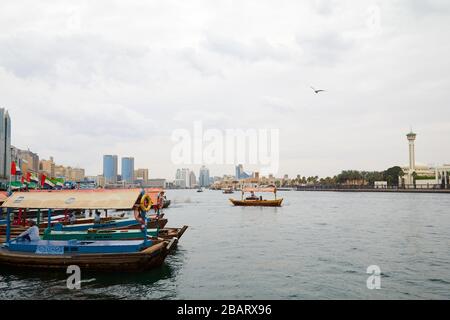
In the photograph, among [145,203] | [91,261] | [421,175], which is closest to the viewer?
[91,261]

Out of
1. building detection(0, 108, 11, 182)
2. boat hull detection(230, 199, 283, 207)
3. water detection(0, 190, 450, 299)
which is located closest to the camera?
water detection(0, 190, 450, 299)

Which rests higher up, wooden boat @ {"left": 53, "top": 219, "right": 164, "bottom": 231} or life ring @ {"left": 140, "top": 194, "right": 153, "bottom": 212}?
life ring @ {"left": 140, "top": 194, "right": 153, "bottom": 212}

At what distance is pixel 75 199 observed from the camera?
2086 centimetres

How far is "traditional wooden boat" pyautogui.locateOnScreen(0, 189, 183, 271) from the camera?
1908 cm

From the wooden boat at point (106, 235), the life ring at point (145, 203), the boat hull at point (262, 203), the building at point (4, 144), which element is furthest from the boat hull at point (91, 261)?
the building at point (4, 144)

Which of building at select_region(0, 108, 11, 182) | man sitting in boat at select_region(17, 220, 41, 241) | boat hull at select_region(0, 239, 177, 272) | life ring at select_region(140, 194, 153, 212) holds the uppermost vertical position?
building at select_region(0, 108, 11, 182)

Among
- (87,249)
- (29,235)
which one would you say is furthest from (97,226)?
(87,249)

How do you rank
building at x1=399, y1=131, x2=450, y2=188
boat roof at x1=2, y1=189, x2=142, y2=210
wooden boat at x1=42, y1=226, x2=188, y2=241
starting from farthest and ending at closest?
building at x1=399, y1=131, x2=450, y2=188
wooden boat at x1=42, y1=226, x2=188, y2=241
boat roof at x1=2, y1=189, x2=142, y2=210

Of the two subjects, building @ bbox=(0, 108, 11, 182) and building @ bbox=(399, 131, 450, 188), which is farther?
building @ bbox=(399, 131, 450, 188)

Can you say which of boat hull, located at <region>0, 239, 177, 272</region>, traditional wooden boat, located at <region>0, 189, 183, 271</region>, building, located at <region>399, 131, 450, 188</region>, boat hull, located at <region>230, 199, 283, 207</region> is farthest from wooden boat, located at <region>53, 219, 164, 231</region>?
building, located at <region>399, 131, 450, 188</region>

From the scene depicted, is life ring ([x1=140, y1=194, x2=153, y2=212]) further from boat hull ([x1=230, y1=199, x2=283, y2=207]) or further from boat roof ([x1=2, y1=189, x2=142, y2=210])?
boat hull ([x1=230, y1=199, x2=283, y2=207])

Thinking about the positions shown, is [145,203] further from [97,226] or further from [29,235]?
[97,226]

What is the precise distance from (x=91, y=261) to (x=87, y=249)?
97 cm
